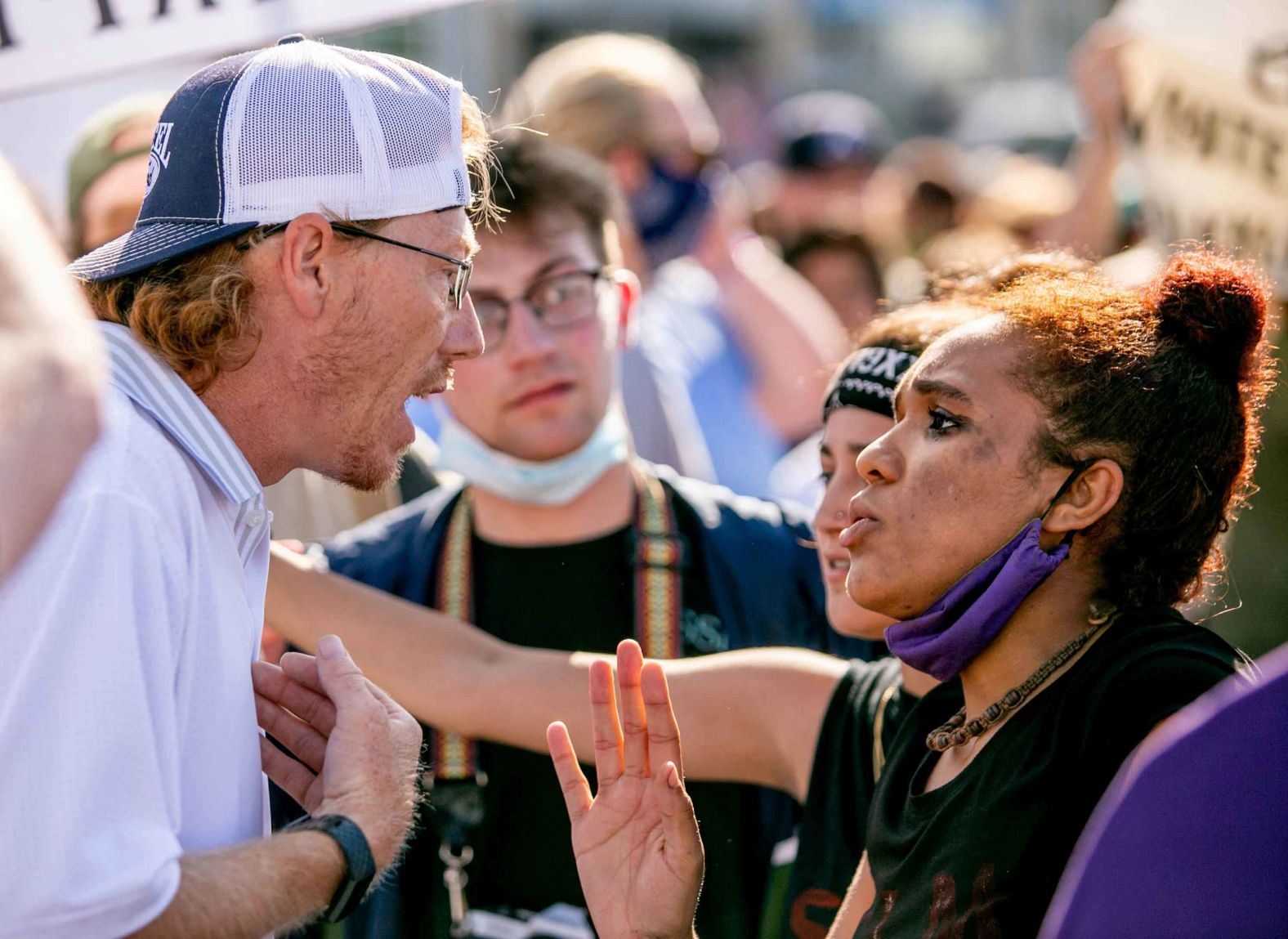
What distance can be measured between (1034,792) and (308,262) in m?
1.30

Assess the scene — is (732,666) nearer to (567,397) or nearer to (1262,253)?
(567,397)

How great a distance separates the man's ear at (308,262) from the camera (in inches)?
82.7

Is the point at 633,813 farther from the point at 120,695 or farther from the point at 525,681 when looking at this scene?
the point at 120,695

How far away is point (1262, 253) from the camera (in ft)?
13.5

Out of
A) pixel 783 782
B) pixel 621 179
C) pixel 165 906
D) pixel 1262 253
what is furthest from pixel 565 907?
pixel 621 179

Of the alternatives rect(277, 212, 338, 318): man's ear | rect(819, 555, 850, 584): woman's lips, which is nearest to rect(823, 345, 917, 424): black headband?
rect(819, 555, 850, 584): woman's lips

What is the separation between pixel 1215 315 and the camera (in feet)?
7.29

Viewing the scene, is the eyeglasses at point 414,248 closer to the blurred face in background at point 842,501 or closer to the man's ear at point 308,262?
the man's ear at point 308,262

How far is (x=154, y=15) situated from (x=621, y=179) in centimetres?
252

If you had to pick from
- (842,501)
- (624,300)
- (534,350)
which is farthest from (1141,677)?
(624,300)

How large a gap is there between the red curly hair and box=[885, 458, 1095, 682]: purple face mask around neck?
8 cm

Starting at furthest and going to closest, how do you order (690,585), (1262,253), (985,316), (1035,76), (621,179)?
1. (1035,76)
2. (621,179)
3. (1262,253)
4. (690,585)
5. (985,316)

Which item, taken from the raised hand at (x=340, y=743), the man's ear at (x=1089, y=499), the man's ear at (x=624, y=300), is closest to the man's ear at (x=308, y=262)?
the raised hand at (x=340, y=743)

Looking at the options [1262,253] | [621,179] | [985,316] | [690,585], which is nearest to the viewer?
[985,316]
